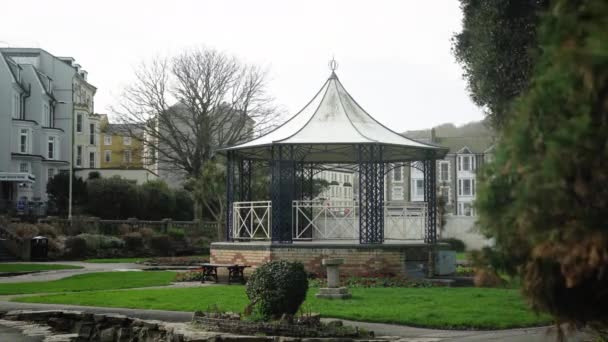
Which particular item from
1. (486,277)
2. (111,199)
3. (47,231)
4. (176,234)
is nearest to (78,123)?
(111,199)

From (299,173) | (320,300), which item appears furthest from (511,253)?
(299,173)

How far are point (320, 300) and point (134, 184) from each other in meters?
39.6

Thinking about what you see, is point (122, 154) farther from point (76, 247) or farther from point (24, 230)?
point (76, 247)

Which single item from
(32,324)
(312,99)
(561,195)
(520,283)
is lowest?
(32,324)

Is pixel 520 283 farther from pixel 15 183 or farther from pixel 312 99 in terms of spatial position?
pixel 15 183

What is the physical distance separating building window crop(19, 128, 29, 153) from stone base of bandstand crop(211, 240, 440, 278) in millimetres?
40790

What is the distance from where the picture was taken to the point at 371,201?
23281 millimetres

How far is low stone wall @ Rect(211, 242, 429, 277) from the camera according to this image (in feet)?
75.1

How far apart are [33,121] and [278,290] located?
169ft

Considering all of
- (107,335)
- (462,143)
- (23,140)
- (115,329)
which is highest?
(462,143)

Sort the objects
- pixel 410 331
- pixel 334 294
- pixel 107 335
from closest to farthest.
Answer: pixel 410 331, pixel 107 335, pixel 334 294

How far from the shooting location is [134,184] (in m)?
55.5

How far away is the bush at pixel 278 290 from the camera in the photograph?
1357cm

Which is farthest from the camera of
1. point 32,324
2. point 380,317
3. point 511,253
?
point 32,324
